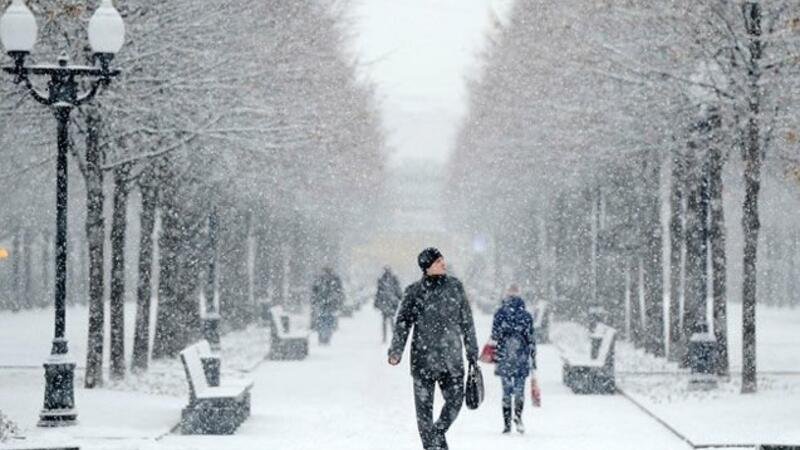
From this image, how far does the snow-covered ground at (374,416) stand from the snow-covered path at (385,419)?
1 cm

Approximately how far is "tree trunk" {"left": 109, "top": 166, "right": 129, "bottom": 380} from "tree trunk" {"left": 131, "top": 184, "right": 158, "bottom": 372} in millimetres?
1309

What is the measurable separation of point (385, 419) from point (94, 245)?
6411 millimetres

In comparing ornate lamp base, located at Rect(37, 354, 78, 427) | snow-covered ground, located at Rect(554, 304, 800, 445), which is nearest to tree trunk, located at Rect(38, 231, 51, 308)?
snow-covered ground, located at Rect(554, 304, 800, 445)

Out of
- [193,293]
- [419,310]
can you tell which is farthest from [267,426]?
[193,293]

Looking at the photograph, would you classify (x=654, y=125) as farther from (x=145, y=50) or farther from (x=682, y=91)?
(x=145, y=50)

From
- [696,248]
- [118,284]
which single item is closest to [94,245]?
[118,284]

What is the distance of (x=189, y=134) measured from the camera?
85.9 ft

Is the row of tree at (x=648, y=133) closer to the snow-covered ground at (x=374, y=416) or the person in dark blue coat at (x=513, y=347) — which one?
the snow-covered ground at (x=374, y=416)

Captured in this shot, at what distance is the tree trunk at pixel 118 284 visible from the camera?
26188 millimetres

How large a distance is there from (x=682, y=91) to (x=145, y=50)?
803cm

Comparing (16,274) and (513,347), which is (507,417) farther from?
(16,274)

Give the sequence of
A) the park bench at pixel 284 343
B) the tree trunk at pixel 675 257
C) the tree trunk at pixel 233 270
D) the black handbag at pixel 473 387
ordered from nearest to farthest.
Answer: the black handbag at pixel 473 387
the tree trunk at pixel 675 257
the park bench at pixel 284 343
the tree trunk at pixel 233 270

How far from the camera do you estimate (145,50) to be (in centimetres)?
2489

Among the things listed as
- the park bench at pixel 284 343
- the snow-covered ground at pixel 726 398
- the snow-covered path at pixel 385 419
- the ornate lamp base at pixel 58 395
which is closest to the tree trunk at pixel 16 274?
the park bench at pixel 284 343
